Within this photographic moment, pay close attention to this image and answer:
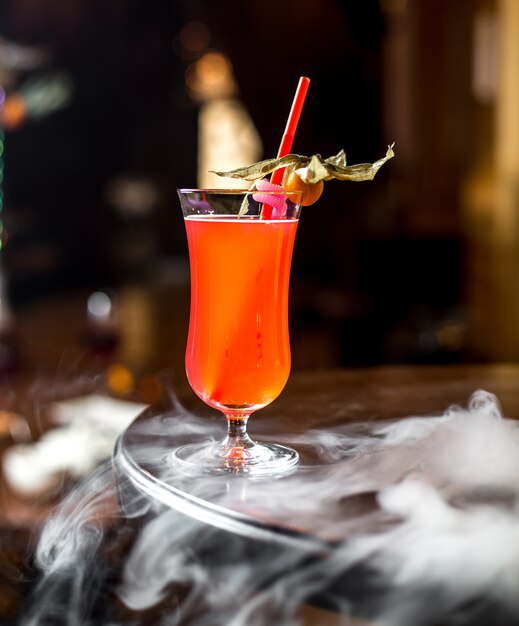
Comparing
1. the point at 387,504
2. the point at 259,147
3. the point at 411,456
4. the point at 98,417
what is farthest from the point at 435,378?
the point at 259,147

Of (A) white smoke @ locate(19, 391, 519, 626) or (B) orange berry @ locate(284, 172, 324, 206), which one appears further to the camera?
(B) orange berry @ locate(284, 172, 324, 206)

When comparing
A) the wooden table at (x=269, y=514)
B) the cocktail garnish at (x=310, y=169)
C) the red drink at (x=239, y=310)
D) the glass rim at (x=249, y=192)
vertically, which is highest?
the cocktail garnish at (x=310, y=169)

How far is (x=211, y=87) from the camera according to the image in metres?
4.61

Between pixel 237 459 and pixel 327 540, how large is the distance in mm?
284

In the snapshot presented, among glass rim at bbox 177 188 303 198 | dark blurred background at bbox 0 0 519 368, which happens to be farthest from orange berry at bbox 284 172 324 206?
dark blurred background at bbox 0 0 519 368

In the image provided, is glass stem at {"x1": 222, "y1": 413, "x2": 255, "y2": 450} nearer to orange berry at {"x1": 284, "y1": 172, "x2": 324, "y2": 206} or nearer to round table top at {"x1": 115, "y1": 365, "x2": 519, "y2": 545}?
round table top at {"x1": 115, "y1": 365, "x2": 519, "y2": 545}

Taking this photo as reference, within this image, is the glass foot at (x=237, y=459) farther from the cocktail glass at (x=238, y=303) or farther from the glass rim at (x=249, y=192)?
the glass rim at (x=249, y=192)

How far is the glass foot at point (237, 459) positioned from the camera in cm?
97

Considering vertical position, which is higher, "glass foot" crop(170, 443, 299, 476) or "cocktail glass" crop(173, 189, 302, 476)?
"cocktail glass" crop(173, 189, 302, 476)

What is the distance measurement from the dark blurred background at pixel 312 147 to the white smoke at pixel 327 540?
10.4ft

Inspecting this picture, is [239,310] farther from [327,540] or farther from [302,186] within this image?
[327,540]

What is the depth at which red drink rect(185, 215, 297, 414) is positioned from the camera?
42.4 inches

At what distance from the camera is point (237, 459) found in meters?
1.01

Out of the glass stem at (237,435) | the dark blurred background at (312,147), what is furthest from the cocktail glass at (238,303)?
the dark blurred background at (312,147)
